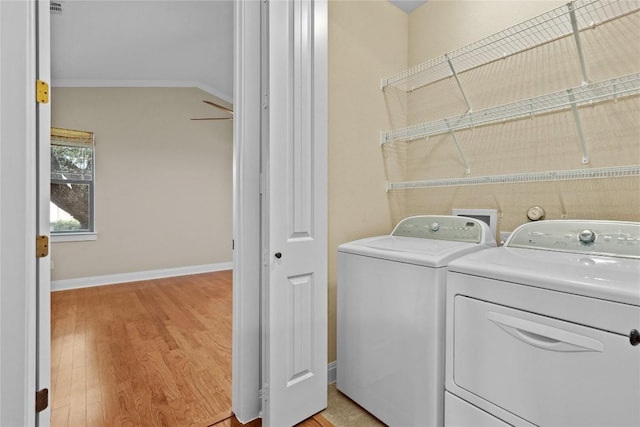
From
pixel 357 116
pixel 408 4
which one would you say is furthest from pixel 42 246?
pixel 408 4

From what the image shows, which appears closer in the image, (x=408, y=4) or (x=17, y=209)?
(x=17, y=209)

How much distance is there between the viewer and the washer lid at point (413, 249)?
51.7 inches

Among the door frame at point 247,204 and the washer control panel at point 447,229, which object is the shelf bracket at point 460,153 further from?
the door frame at point 247,204

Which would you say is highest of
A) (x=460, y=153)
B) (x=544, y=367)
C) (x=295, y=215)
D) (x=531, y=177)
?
(x=460, y=153)

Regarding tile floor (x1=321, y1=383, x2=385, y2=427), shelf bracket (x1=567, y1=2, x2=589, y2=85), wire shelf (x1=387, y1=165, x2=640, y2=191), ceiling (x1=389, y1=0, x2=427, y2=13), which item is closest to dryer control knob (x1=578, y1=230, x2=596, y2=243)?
wire shelf (x1=387, y1=165, x2=640, y2=191)

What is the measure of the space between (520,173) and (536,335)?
977mm

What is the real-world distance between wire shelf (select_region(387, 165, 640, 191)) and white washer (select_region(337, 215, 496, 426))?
0.27 meters

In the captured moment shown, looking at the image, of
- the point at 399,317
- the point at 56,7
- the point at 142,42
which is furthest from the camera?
the point at 142,42

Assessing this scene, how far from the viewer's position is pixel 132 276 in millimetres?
4355

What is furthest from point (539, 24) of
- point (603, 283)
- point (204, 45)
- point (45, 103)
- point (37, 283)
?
point (204, 45)

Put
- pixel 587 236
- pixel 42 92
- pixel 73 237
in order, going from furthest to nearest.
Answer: pixel 73 237, pixel 587 236, pixel 42 92

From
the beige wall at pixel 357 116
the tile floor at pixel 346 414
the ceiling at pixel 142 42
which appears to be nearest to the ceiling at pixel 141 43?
the ceiling at pixel 142 42

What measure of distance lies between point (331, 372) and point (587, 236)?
58.6 inches

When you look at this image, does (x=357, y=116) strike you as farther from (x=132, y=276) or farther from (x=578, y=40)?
(x=132, y=276)
